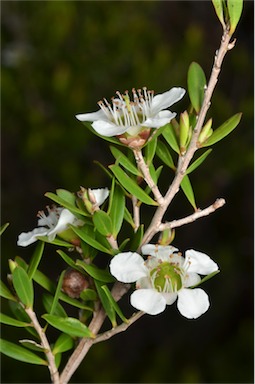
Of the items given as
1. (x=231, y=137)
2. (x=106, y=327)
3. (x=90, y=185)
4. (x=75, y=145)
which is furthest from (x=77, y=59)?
(x=106, y=327)

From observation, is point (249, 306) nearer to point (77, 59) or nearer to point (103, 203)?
point (77, 59)

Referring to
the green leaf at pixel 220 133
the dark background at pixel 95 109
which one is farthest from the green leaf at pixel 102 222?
the dark background at pixel 95 109

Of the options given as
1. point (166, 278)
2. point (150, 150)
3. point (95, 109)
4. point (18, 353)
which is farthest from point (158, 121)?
point (95, 109)

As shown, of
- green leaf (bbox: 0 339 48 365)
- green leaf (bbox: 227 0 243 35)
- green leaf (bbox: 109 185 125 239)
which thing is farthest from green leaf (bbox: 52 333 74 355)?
green leaf (bbox: 227 0 243 35)

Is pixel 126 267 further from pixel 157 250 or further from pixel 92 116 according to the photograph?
pixel 92 116

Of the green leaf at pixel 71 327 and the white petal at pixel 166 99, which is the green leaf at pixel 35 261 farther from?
the white petal at pixel 166 99

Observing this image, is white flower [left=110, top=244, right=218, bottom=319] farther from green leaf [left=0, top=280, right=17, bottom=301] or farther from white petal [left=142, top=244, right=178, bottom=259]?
green leaf [left=0, top=280, right=17, bottom=301]
